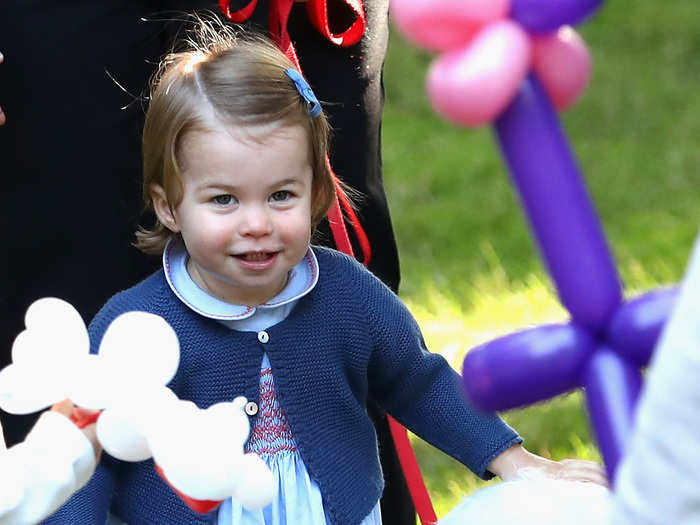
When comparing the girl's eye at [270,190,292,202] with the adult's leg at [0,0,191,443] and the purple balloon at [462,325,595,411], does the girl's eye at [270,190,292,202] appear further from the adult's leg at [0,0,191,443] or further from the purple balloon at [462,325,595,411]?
the purple balloon at [462,325,595,411]

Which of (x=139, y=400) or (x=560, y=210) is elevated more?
(x=560, y=210)

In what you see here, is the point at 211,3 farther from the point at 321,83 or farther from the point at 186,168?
the point at 186,168

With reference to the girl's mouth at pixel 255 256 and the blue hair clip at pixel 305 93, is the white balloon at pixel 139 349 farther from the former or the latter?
the blue hair clip at pixel 305 93

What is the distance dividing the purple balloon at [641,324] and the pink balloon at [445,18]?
0.24 metres

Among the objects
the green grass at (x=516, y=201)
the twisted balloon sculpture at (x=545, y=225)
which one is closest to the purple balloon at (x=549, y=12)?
the twisted balloon sculpture at (x=545, y=225)

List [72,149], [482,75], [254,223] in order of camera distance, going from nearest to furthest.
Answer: [482,75] → [254,223] → [72,149]

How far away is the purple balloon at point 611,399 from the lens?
96 centimetres

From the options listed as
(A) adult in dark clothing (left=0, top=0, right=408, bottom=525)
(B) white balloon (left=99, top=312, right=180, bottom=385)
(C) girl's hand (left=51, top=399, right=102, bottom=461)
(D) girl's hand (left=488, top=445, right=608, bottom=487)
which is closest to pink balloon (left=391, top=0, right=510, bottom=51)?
(B) white balloon (left=99, top=312, right=180, bottom=385)

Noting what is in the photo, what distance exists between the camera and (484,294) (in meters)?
3.32

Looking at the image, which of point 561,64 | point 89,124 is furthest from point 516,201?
point 561,64

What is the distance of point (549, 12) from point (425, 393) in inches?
30.9

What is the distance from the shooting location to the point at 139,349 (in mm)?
1178

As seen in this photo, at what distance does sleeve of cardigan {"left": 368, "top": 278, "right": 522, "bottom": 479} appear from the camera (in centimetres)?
163

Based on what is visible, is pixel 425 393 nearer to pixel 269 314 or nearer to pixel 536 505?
pixel 269 314
